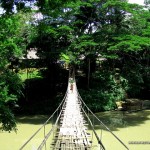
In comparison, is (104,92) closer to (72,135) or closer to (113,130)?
(113,130)

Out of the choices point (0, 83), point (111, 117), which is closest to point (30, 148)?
point (0, 83)

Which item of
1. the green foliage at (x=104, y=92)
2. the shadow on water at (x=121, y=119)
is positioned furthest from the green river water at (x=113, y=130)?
the green foliage at (x=104, y=92)

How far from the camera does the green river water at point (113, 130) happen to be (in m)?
9.98

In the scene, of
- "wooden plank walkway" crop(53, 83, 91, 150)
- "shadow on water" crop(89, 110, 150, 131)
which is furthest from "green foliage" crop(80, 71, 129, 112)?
"wooden plank walkway" crop(53, 83, 91, 150)

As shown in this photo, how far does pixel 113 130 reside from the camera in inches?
478

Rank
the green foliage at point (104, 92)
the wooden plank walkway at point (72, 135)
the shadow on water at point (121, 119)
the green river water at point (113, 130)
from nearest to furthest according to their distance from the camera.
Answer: the wooden plank walkway at point (72, 135)
the green river water at point (113, 130)
the shadow on water at point (121, 119)
the green foliage at point (104, 92)

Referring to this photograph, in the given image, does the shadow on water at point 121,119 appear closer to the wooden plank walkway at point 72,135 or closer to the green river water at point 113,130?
the green river water at point 113,130

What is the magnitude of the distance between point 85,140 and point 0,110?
6.35ft

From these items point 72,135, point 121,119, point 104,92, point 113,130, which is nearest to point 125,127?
point 113,130

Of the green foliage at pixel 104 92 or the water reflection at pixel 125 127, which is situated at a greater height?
the green foliage at pixel 104 92

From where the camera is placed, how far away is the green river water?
393 inches

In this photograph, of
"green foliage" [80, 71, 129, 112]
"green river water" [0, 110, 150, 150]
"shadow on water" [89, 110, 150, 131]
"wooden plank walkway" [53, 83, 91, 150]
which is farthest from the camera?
"green foliage" [80, 71, 129, 112]

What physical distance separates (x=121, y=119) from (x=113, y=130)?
7.07 ft

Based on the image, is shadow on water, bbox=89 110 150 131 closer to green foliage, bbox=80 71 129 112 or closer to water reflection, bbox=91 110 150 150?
water reflection, bbox=91 110 150 150
